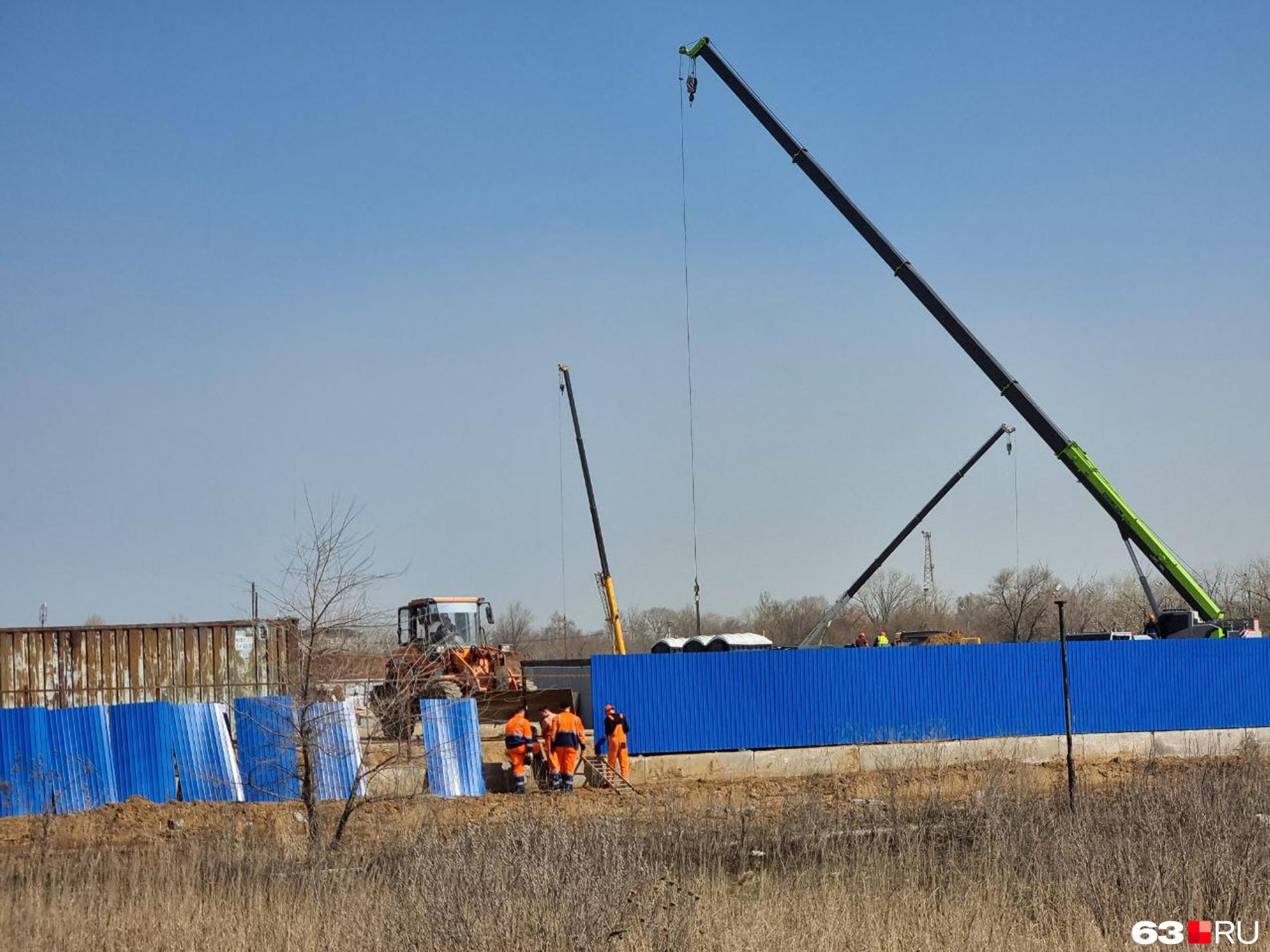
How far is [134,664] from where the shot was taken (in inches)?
962

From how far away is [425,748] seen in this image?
68.9 ft

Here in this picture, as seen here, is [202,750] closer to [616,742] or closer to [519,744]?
[519,744]

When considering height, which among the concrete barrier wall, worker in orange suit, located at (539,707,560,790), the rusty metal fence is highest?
the rusty metal fence

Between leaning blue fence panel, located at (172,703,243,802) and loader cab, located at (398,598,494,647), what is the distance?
10.5 meters

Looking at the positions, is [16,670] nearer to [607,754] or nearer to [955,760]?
[607,754]

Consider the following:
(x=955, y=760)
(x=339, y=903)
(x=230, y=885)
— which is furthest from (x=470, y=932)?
(x=955, y=760)

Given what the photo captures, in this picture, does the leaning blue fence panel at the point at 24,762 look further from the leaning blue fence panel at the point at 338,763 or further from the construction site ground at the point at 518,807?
the leaning blue fence panel at the point at 338,763

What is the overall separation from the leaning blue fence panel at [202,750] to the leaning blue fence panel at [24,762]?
6.29ft

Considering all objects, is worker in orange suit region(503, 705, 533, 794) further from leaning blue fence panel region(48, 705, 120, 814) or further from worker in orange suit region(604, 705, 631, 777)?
leaning blue fence panel region(48, 705, 120, 814)

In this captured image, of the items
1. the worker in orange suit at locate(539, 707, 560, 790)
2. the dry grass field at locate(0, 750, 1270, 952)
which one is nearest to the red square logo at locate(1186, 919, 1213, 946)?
the dry grass field at locate(0, 750, 1270, 952)

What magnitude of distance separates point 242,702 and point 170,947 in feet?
35.7

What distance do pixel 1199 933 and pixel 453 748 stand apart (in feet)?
45.1

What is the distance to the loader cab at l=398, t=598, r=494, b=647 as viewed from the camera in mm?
31219

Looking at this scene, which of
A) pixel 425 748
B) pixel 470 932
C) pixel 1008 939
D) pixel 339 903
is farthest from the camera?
pixel 425 748
